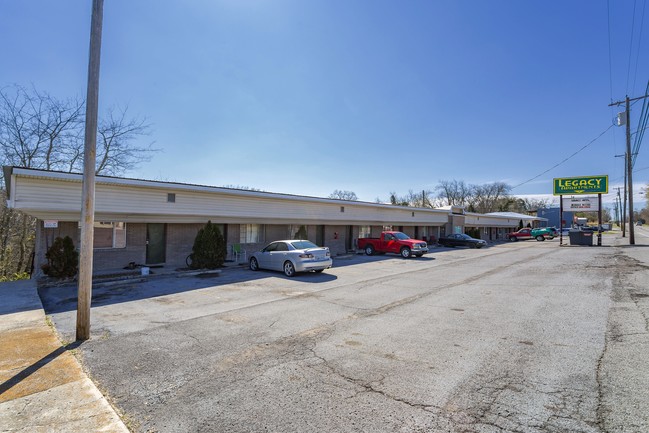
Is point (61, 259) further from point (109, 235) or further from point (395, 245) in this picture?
point (395, 245)

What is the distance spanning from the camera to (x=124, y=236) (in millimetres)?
14422

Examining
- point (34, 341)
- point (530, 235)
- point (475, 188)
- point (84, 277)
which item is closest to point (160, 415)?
point (84, 277)

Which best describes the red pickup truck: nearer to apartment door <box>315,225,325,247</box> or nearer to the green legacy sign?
apartment door <box>315,225,325,247</box>

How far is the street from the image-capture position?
319cm

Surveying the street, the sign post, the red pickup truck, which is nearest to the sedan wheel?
the street

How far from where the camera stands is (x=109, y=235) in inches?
552

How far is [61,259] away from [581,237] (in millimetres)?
35652

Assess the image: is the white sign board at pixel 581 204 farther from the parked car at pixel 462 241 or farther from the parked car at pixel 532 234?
the parked car at pixel 462 241

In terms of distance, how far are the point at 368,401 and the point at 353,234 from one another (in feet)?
74.0

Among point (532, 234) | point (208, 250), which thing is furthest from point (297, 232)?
point (532, 234)

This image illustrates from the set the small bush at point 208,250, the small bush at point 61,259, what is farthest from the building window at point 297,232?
the small bush at point 61,259

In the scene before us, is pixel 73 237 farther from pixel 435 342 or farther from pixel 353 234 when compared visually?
pixel 353 234

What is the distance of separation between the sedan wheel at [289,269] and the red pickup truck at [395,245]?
10.2 metres

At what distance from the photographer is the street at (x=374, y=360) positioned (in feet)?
10.5
